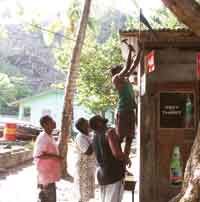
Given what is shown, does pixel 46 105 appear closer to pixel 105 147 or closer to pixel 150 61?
pixel 150 61

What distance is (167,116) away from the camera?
779 centimetres

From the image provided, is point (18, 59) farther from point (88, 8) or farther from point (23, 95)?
point (88, 8)

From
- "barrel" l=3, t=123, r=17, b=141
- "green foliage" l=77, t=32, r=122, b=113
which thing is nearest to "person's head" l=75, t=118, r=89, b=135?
"barrel" l=3, t=123, r=17, b=141

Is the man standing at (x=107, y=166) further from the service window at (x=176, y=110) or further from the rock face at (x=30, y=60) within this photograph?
the rock face at (x=30, y=60)

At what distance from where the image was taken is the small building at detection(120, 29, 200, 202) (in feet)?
25.3

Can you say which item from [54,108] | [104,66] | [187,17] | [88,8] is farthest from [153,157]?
[54,108]

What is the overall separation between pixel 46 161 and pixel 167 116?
2478 mm

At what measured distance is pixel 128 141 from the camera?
6.26m

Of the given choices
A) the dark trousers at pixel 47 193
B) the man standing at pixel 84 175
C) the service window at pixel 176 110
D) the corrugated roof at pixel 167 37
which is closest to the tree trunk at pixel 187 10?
the corrugated roof at pixel 167 37

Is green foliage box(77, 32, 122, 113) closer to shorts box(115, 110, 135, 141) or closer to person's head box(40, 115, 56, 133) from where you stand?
person's head box(40, 115, 56, 133)

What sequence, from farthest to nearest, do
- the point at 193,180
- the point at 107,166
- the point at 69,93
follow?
1. the point at 69,93
2. the point at 107,166
3. the point at 193,180

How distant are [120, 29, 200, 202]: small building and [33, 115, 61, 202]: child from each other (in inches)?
74.2

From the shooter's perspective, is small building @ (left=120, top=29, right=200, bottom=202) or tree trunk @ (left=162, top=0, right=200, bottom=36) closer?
tree trunk @ (left=162, top=0, right=200, bottom=36)

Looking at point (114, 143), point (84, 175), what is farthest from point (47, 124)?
point (84, 175)
